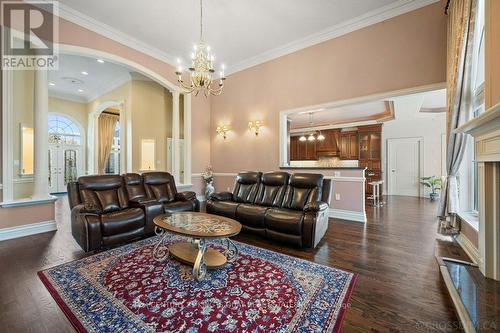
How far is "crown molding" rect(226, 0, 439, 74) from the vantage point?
12.0ft

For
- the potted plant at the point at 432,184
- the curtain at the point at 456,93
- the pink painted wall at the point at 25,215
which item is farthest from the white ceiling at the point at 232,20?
the potted plant at the point at 432,184

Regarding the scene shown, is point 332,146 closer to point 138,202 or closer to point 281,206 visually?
point 281,206

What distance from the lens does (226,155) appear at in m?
6.32

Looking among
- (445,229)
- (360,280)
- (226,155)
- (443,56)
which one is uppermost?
(443,56)

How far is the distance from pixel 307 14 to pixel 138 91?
204 inches

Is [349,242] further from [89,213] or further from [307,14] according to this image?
[307,14]

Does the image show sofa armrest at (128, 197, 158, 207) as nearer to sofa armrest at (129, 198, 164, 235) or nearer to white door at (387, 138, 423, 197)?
sofa armrest at (129, 198, 164, 235)

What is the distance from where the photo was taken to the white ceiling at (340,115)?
643cm

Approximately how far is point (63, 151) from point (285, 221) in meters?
9.87

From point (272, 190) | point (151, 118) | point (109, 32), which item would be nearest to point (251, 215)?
point (272, 190)

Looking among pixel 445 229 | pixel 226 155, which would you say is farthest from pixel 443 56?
pixel 226 155

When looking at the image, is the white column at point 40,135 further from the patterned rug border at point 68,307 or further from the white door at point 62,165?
the white door at point 62,165

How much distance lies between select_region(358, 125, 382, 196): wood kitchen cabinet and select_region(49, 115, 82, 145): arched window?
11.4 meters

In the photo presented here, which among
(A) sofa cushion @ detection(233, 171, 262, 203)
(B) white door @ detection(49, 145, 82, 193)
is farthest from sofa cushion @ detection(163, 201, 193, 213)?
(B) white door @ detection(49, 145, 82, 193)
